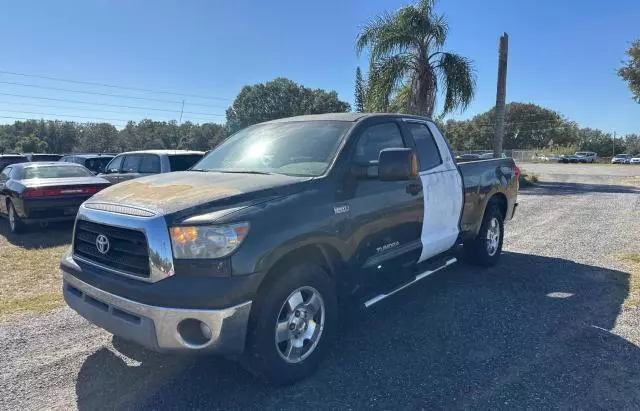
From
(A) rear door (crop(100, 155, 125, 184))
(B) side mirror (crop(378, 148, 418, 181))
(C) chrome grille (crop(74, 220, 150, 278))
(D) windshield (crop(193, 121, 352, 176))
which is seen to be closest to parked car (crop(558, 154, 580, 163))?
(A) rear door (crop(100, 155, 125, 184))

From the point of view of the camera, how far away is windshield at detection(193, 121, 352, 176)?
148 inches

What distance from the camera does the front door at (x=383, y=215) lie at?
369 cm

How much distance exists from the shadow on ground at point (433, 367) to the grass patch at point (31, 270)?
1.73m

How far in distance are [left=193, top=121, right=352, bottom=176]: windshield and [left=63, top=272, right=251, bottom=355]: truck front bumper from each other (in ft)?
4.37

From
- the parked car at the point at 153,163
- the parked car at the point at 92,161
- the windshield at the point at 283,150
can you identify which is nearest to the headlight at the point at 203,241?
the windshield at the point at 283,150

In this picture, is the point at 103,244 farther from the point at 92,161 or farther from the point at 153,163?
the point at 92,161

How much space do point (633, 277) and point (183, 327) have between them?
5.71 m

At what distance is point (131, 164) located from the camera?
1027 cm

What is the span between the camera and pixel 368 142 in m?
4.08

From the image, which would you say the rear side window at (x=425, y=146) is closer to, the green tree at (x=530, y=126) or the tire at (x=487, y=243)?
the tire at (x=487, y=243)

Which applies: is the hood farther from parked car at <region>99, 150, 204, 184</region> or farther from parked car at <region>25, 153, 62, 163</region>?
parked car at <region>25, 153, 62, 163</region>

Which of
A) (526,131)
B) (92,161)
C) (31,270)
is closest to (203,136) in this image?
(92,161)

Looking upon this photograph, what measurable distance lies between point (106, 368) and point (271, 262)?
1.71 metres

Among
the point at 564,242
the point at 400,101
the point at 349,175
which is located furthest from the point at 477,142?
the point at 349,175
